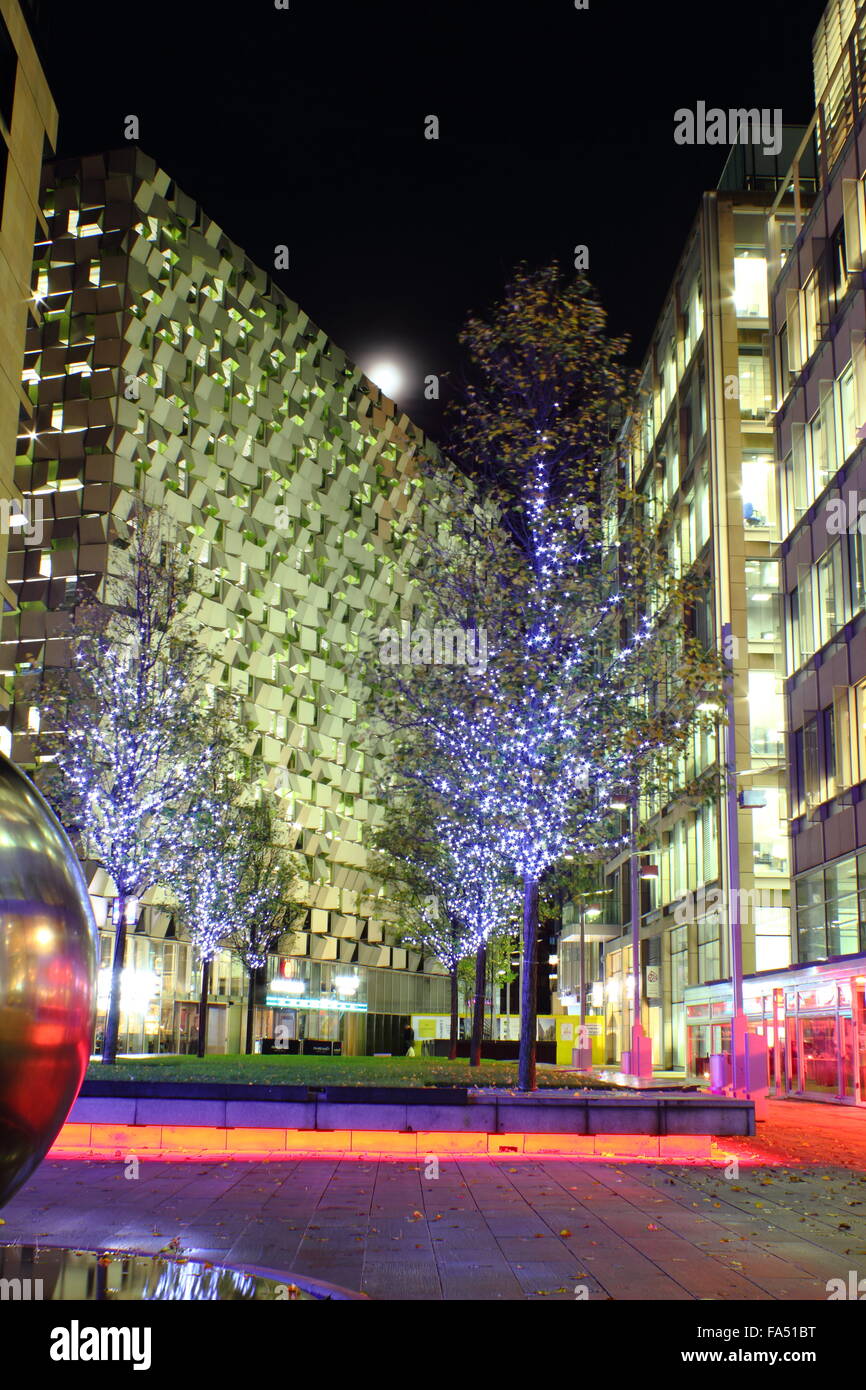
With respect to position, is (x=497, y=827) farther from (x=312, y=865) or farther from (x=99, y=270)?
(x=312, y=865)

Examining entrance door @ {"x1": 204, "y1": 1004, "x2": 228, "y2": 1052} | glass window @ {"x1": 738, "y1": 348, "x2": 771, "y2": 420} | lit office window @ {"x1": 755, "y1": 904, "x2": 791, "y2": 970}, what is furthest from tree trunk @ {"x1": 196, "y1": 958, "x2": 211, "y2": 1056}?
glass window @ {"x1": 738, "y1": 348, "x2": 771, "y2": 420}

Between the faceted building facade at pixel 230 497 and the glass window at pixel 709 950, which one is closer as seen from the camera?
the glass window at pixel 709 950

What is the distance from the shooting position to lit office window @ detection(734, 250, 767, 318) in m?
51.8

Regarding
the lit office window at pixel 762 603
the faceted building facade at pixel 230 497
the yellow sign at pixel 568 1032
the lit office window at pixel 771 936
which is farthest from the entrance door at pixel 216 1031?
the lit office window at pixel 762 603

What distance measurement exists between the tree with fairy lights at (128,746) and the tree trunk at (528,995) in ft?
34.0

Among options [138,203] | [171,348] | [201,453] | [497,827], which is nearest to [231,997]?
[201,453]

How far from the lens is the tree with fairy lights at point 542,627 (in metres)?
22.7

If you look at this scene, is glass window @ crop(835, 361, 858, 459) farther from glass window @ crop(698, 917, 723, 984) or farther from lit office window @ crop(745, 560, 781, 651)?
glass window @ crop(698, 917, 723, 984)

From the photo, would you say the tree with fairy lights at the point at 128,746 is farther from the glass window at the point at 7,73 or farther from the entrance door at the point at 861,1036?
the entrance door at the point at 861,1036

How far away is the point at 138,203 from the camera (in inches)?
2429

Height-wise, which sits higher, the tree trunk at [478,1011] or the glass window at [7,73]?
the glass window at [7,73]

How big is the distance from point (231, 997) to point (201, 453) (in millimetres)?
27065

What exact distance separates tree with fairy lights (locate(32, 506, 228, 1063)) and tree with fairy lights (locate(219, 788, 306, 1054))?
10844mm

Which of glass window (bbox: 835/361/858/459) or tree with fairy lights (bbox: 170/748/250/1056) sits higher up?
glass window (bbox: 835/361/858/459)
